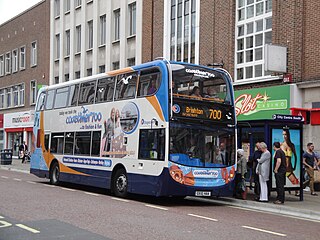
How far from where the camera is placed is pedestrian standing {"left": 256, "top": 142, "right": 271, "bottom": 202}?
1405 centimetres

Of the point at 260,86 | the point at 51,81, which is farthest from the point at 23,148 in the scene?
the point at 260,86

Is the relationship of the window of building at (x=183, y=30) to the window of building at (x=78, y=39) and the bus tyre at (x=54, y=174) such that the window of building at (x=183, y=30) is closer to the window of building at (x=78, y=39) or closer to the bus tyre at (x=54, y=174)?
the bus tyre at (x=54, y=174)

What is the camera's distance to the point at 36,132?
69.0ft

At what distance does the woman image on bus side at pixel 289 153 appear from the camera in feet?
48.5

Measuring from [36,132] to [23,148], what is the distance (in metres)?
17.6

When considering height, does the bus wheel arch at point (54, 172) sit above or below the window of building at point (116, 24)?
below

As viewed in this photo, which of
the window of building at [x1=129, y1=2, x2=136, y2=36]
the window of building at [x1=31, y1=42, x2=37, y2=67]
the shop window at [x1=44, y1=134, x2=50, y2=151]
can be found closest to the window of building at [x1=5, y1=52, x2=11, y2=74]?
the window of building at [x1=31, y1=42, x2=37, y2=67]

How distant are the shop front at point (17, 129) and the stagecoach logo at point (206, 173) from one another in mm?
29516

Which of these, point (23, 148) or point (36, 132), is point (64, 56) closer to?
point (23, 148)

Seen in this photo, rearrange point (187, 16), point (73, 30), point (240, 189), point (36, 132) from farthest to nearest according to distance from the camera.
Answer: point (73, 30) < point (187, 16) < point (36, 132) < point (240, 189)

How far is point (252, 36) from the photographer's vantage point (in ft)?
72.3

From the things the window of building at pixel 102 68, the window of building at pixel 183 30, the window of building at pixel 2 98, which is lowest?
the window of building at pixel 2 98

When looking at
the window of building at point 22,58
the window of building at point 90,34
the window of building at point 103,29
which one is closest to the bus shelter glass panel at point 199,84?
the window of building at point 103,29

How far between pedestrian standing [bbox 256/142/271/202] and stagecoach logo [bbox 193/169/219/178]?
1.30m
